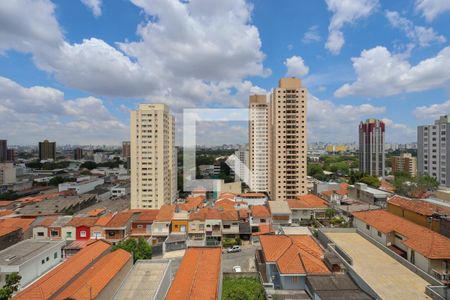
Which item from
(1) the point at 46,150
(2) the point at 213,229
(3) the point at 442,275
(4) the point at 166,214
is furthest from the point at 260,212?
(1) the point at 46,150

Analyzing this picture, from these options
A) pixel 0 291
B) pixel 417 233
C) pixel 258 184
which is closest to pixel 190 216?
pixel 0 291

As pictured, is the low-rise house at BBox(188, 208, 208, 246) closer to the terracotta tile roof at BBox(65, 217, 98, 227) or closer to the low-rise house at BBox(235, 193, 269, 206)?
the terracotta tile roof at BBox(65, 217, 98, 227)

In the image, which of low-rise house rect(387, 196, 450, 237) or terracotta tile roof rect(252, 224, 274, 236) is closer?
low-rise house rect(387, 196, 450, 237)

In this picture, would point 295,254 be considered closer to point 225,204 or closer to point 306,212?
point 306,212

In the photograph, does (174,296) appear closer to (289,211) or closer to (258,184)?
(289,211)

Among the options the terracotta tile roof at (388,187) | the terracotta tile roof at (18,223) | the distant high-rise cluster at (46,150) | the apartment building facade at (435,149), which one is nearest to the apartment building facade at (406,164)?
the apartment building facade at (435,149)

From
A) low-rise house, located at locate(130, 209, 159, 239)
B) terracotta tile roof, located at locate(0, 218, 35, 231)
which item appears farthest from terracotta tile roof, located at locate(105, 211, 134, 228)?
terracotta tile roof, located at locate(0, 218, 35, 231)
